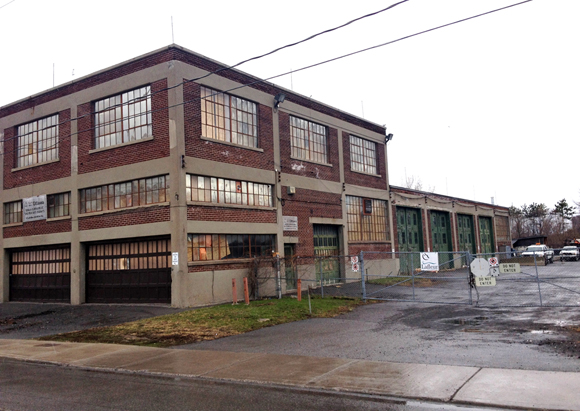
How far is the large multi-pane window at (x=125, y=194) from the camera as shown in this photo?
20.7 m

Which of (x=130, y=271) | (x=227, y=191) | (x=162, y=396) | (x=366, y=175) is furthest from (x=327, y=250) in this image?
(x=162, y=396)

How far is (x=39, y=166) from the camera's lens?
25.3m

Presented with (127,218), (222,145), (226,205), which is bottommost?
(127,218)

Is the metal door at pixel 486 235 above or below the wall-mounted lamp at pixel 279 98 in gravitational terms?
below

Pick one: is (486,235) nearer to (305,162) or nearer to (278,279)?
(305,162)

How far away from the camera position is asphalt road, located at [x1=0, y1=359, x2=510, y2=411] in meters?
7.18

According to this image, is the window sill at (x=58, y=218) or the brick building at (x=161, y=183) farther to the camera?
the window sill at (x=58, y=218)

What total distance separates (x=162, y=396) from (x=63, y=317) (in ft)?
44.4

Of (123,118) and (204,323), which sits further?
(123,118)

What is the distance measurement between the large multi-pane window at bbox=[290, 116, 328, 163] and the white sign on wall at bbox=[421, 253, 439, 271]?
31.3 ft

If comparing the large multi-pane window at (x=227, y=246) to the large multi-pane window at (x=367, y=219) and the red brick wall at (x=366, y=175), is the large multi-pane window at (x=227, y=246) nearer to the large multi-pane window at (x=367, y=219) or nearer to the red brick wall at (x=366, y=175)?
the large multi-pane window at (x=367, y=219)

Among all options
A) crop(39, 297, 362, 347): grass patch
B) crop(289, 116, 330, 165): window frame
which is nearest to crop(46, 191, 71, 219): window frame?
crop(39, 297, 362, 347): grass patch

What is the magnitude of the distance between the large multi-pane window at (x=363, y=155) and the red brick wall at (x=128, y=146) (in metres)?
13.8

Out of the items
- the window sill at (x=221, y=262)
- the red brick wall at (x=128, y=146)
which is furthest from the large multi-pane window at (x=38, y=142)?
the window sill at (x=221, y=262)
